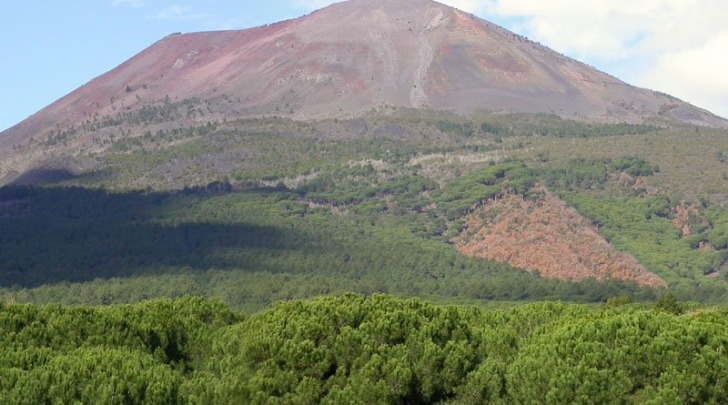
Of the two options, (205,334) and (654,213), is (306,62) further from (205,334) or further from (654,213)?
(205,334)

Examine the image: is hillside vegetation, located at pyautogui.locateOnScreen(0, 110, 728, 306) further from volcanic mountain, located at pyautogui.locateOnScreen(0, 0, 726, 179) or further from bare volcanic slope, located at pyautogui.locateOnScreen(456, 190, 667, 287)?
volcanic mountain, located at pyautogui.locateOnScreen(0, 0, 726, 179)

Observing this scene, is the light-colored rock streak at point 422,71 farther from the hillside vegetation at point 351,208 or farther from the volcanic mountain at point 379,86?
the hillside vegetation at point 351,208

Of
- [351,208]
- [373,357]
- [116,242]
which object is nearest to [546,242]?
[351,208]

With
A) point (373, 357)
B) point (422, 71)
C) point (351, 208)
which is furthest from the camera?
point (422, 71)

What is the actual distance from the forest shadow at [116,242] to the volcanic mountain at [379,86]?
37.9 meters

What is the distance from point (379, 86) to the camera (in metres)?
182

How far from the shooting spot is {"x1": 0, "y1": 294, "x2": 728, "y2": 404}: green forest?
32.9 metres

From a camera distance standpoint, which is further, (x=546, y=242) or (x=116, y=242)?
(x=546, y=242)

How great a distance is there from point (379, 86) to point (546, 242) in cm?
6292

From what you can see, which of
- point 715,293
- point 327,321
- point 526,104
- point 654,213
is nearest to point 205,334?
point 327,321

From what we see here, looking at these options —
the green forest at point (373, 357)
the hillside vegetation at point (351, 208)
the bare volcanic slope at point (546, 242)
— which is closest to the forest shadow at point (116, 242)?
the hillside vegetation at point (351, 208)

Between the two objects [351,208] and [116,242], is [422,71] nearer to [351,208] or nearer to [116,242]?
[351,208]

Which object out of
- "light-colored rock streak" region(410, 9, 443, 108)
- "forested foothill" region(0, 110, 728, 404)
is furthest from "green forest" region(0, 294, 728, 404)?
"light-colored rock streak" region(410, 9, 443, 108)

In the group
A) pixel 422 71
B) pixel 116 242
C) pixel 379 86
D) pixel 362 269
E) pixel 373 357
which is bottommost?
pixel 362 269
